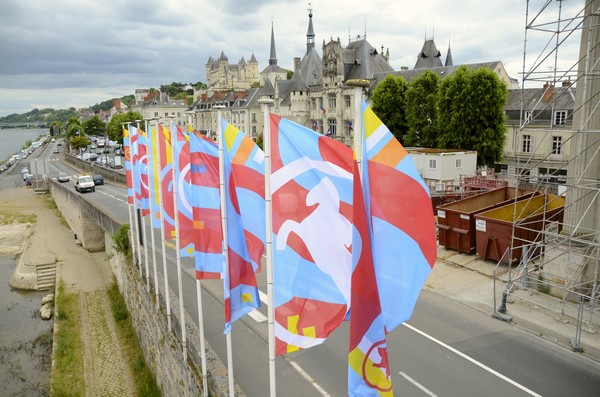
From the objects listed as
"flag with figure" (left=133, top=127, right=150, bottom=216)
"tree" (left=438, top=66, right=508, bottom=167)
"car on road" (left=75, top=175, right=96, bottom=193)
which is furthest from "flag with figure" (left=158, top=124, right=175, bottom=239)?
"car on road" (left=75, top=175, right=96, bottom=193)

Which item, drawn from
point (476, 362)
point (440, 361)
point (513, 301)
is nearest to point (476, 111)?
point (513, 301)

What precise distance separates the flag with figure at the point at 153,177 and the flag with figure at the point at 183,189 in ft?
7.70

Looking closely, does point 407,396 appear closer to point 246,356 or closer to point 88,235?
point 246,356

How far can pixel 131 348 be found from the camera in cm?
1969

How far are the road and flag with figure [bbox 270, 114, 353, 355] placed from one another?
4505mm

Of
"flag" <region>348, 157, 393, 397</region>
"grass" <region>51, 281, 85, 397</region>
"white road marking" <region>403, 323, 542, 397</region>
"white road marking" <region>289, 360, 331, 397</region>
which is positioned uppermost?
"flag" <region>348, 157, 393, 397</region>

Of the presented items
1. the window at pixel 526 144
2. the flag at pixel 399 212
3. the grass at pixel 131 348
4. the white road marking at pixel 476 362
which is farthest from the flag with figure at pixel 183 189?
the window at pixel 526 144

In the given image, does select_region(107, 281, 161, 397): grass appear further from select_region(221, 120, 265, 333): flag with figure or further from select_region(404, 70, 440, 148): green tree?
select_region(404, 70, 440, 148): green tree

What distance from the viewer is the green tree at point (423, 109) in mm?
41969

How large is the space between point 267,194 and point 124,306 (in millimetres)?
19764

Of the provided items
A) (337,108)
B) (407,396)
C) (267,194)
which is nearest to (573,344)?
(407,396)

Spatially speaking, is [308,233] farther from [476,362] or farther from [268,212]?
[476,362]

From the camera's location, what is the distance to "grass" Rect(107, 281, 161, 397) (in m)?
16.3

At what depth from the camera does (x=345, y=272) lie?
6691mm
